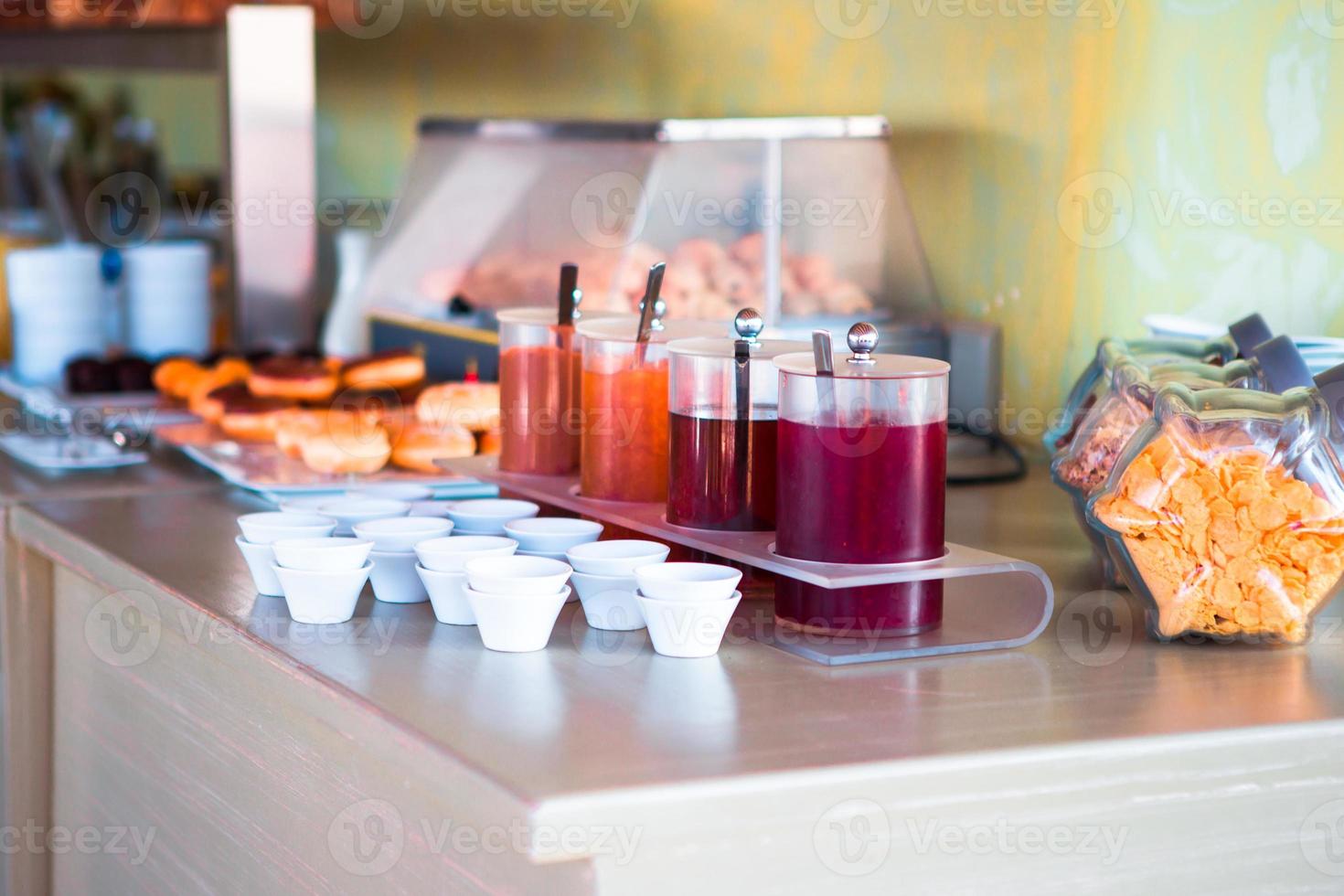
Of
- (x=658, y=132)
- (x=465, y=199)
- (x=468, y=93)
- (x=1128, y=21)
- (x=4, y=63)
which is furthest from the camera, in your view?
(x=4, y=63)

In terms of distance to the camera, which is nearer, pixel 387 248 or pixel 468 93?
pixel 387 248

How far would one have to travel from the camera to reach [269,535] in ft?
3.50

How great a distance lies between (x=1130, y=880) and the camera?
2.64ft

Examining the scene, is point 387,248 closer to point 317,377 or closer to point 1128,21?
point 317,377

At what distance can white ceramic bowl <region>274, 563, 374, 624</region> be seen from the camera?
975mm

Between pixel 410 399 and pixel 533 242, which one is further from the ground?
pixel 533 242

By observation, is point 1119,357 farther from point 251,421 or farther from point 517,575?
point 251,421

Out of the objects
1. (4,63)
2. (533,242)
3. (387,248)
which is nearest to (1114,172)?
(533,242)

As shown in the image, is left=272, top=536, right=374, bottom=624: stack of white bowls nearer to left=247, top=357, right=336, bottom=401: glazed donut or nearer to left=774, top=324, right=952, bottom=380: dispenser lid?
left=774, top=324, right=952, bottom=380: dispenser lid

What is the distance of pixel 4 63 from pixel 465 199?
5.63ft

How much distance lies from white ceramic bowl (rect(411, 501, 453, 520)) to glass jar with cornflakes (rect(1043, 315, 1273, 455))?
47 centimetres

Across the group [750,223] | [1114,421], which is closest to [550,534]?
[1114,421]

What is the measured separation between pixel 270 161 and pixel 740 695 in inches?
67.1

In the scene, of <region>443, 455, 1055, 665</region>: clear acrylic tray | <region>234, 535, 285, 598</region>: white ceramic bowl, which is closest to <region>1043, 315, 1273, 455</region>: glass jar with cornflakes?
<region>443, 455, 1055, 665</region>: clear acrylic tray
